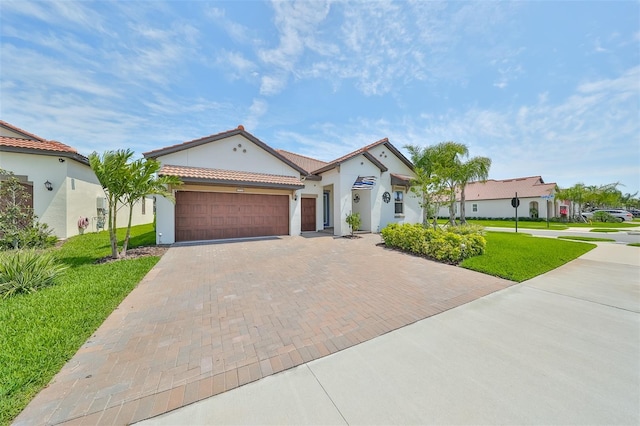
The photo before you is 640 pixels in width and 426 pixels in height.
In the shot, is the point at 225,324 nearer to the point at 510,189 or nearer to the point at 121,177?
the point at 121,177

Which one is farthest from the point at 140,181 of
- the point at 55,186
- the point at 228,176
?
the point at 55,186

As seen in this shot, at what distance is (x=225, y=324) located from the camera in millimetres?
3912

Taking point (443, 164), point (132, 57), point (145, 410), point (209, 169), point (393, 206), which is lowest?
point (145, 410)

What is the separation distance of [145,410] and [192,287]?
3630 millimetres

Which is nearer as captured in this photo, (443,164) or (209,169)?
(209,169)

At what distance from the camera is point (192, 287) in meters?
5.61

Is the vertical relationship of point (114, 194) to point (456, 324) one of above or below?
above

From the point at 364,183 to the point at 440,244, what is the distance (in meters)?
6.57

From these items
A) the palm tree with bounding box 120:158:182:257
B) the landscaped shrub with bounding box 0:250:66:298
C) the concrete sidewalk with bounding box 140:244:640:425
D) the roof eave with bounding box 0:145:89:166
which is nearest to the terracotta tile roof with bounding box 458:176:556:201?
the concrete sidewalk with bounding box 140:244:640:425

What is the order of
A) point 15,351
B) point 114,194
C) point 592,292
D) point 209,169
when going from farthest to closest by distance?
point 209,169
point 114,194
point 592,292
point 15,351

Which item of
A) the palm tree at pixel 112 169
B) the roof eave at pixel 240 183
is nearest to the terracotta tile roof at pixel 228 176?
the roof eave at pixel 240 183

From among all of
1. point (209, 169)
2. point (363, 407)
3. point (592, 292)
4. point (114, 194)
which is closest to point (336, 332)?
point (363, 407)

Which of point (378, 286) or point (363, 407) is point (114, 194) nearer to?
point (378, 286)

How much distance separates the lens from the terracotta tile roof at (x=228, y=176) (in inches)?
438
